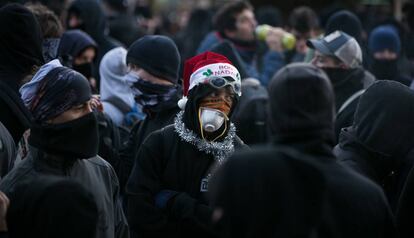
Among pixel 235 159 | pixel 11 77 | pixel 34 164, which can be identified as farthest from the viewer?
pixel 11 77

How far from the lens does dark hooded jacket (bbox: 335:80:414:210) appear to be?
4.34 m

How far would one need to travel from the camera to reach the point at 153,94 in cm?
561

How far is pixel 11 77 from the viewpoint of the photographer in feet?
16.7

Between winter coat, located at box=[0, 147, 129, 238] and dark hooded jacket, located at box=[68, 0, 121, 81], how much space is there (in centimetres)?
439

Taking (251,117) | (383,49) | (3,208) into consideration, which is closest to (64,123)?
(3,208)

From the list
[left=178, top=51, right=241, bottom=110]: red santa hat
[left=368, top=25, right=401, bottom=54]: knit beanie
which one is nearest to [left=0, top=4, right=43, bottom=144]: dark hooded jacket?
[left=178, top=51, right=241, bottom=110]: red santa hat

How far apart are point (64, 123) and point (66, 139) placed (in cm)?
8

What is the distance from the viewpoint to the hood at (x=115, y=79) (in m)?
6.64

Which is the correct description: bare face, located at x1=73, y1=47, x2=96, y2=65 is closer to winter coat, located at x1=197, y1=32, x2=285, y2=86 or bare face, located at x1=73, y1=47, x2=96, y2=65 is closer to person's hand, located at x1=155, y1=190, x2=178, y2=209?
winter coat, located at x1=197, y1=32, x2=285, y2=86

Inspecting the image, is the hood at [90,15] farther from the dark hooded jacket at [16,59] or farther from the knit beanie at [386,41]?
the dark hooded jacket at [16,59]

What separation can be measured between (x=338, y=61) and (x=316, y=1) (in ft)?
35.4

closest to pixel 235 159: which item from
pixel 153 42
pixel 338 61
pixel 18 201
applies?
pixel 18 201

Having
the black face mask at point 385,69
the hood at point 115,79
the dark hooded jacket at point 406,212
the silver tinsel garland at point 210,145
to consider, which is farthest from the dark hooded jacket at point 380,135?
the black face mask at point 385,69

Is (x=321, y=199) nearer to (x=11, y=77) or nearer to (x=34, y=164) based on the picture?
(x=34, y=164)
